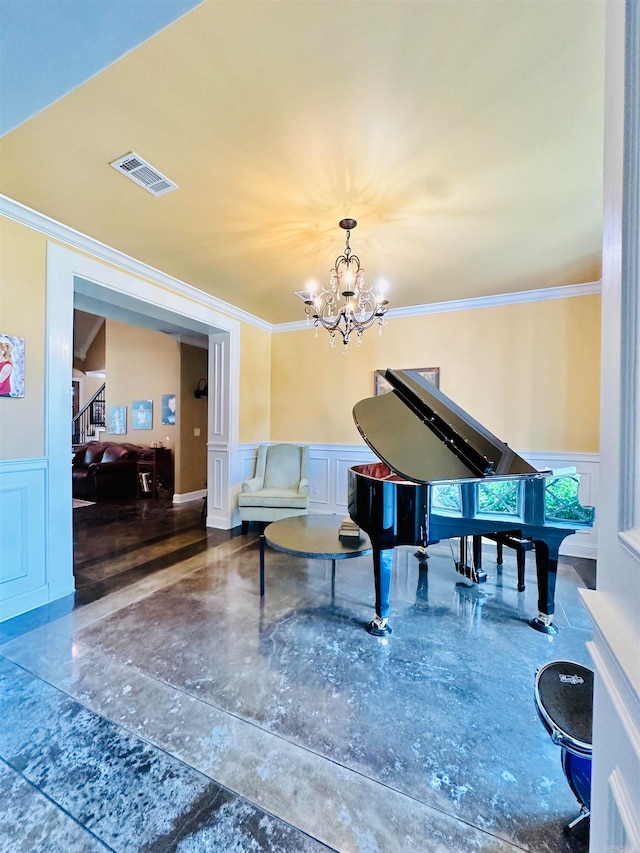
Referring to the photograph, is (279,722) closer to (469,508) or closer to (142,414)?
(469,508)

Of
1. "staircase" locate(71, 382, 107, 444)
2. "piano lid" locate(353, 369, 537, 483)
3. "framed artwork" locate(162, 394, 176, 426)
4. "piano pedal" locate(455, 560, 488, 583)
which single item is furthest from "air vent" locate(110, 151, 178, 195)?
"staircase" locate(71, 382, 107, 444)

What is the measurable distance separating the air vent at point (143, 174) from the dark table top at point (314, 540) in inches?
93.2

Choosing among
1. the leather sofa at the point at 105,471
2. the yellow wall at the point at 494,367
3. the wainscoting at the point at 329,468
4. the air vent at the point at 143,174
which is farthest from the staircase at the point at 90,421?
the air vent at the point at 143,174

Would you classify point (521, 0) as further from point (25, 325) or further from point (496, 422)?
point (496, 422)

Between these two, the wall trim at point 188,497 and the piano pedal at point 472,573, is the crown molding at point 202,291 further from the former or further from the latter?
the wall trim at point 188,497

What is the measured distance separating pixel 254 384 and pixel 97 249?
2366 mm

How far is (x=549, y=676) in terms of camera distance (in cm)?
119

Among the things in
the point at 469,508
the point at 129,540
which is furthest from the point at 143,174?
the point at 129,540

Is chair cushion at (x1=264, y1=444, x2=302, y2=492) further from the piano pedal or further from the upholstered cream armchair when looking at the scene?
the piano pedal

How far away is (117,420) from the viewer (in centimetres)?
686

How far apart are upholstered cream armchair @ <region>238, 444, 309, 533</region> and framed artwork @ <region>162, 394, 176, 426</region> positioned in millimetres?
2317

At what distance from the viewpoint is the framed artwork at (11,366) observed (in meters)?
2.31

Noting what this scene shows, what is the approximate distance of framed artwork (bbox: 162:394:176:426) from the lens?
242 inches

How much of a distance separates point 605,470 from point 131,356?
7.45 metres
